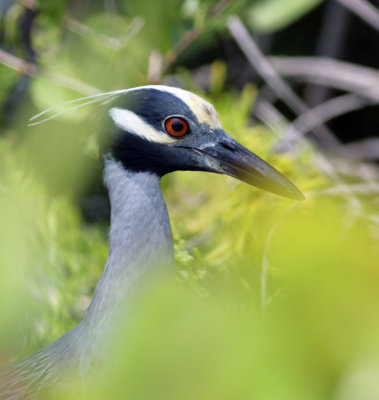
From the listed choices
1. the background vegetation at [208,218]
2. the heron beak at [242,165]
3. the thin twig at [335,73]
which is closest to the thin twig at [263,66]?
the background vegetation at [208,218]

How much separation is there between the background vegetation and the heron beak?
0.22 ft

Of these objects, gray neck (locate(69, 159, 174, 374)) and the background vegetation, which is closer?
the background vegetation

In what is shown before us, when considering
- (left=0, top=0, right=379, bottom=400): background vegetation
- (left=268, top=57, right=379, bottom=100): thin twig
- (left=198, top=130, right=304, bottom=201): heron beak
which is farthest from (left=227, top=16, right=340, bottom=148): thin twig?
(left=198, top=130, right=304, bottom=201): heron beak

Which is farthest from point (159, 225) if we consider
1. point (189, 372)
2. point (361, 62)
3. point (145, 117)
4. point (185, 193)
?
point (361, 62)

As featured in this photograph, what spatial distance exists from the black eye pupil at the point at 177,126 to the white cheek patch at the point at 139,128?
0.02 meters

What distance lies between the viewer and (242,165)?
0.96m

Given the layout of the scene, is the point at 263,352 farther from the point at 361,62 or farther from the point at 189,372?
the point at 361,62

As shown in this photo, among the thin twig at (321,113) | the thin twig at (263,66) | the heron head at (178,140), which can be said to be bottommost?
the heron head at (178,140)

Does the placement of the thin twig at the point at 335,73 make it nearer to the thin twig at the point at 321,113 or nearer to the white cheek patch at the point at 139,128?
the thin twig at the point at 321,113

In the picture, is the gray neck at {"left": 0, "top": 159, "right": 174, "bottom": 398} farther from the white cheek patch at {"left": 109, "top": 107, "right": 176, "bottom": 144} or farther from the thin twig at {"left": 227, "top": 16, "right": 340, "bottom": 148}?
the thin twig at {"left": 227, "top": 16, "right": 340, "bottom": 148}

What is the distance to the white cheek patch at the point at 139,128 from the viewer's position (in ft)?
3.13

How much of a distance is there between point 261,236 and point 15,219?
2.05ft

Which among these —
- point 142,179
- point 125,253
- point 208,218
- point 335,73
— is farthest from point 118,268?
point 335,73

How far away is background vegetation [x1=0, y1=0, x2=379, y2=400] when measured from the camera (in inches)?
10.4
